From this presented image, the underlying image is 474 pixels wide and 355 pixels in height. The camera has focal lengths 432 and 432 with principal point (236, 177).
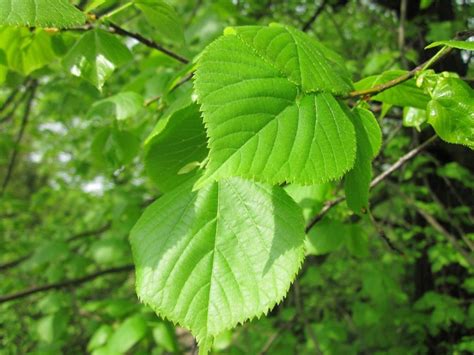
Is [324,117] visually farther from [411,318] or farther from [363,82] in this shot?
[411,318]

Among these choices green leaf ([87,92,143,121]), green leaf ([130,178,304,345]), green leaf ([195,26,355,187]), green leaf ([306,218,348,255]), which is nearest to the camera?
green leaf ([195,26,355,187])

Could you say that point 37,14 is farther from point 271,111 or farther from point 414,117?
point 414,117

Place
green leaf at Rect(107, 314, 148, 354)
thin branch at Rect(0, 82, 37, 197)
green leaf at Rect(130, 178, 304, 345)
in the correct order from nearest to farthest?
green leaf at Rect(130, 178, 304, 345), green leaf at Rect(107, 314, 148, 354), thin branch at Rect(0, 82, 37, 197)

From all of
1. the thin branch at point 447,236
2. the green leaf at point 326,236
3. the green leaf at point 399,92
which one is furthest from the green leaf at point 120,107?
the thin branch at point 447,236

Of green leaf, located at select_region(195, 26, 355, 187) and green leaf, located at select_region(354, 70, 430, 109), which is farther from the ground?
green leaf, located at select_region(195, 26, 355, 187)

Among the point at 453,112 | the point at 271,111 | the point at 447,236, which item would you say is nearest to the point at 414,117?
the point at 453,112

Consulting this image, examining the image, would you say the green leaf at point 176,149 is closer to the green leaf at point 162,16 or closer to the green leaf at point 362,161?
the green leaf at point 362,161

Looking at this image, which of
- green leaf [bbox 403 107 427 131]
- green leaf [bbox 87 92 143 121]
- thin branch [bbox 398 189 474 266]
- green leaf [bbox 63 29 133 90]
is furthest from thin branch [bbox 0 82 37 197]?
green leaf [bbox 403 107 427 131]

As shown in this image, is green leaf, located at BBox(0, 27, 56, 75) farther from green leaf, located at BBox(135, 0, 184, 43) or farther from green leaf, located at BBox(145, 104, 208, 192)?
green leaf, located at BBox(145, 104, 208, 192)
